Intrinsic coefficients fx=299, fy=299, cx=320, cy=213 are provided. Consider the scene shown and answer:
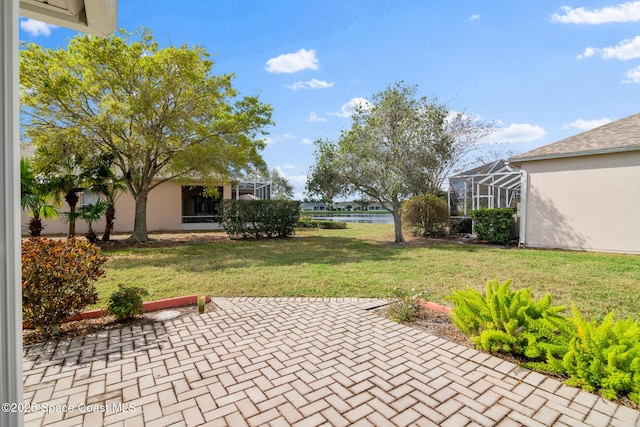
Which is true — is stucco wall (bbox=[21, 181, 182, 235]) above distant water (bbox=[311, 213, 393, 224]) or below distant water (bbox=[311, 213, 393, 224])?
above

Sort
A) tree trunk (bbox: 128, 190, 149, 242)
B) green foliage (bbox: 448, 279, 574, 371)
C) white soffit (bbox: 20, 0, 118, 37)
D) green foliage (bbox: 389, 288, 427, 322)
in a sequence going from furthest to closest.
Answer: tree trunk (bbox: 128, 190, 149, 242), green foliage (bbox: 389, 288, 427, 322), green foliage (bbox: 448, 279, 574, 371), white soffit (bbox: 20, 0, 118, 37)

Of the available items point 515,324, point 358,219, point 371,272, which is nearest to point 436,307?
point 515,324

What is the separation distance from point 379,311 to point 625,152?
1177 cm

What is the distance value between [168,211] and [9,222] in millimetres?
19702

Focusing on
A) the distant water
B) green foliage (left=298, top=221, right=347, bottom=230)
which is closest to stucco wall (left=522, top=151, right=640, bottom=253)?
green foliage (left=298, top=221, right=347, bottom=230)

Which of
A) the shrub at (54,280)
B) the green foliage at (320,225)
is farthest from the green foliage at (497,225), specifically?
the shrub at (54,280)

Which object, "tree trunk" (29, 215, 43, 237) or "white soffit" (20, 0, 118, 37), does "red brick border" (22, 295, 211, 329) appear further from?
"tree trunk" (29, 215, 43, 237)

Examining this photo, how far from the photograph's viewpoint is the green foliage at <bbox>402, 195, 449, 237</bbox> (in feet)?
52.9

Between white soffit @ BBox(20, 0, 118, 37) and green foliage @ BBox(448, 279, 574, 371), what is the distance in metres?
5.30

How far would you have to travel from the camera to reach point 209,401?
269 cm

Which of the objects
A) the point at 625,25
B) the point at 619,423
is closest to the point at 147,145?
the point at 619,423

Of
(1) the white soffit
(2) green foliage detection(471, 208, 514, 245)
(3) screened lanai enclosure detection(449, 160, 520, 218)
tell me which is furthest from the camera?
(3) screened lanai enclosure detection(449, 160, 520, 218)

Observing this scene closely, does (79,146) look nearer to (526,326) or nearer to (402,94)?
(402,94)

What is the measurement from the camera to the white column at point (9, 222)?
1.22 meters
